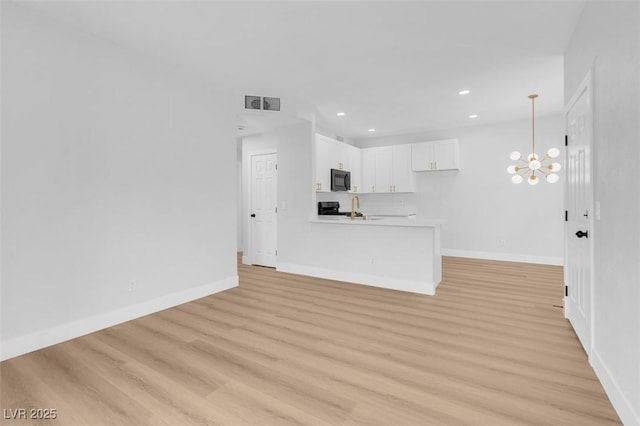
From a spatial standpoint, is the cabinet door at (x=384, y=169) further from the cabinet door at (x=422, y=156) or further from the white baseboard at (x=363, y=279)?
the white baseboard at (x=363, y=279)

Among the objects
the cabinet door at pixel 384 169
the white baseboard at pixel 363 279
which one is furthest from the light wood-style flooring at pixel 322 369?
the cabinet door at pixel 384 169

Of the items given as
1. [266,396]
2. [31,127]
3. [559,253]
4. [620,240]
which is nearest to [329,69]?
[31,127]

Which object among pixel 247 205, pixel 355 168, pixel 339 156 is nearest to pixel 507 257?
pixel 355 168

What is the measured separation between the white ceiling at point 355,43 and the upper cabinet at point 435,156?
72.2 inches

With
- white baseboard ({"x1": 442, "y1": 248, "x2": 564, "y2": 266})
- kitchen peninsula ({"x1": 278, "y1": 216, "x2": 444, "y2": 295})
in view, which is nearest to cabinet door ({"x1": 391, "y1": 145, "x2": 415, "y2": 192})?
white baseboard ({"x1": 442, "y1": 248, "x2": 564, "y2": 266})

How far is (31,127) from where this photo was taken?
8.59ft

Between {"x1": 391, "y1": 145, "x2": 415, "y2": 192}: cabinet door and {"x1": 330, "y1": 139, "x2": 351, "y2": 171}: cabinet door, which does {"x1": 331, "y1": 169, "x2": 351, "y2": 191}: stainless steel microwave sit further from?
{"x1": 391, "y1": 145, "x2": 415, "y2": 192}: cabinet door

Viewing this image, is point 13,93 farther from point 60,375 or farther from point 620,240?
point 620,240

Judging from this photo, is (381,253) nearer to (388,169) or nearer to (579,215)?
(579,215)

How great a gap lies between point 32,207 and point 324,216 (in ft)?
13.0

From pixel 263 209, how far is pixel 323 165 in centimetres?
142

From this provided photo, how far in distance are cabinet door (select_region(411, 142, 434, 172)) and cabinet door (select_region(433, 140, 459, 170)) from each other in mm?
104

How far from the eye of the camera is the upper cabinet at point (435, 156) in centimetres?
671

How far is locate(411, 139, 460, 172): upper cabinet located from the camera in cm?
671
